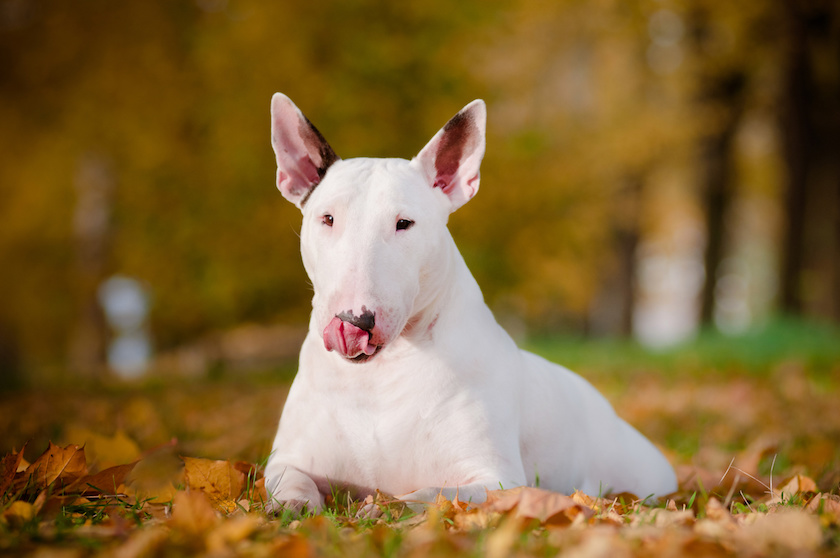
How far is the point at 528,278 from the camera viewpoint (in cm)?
1109

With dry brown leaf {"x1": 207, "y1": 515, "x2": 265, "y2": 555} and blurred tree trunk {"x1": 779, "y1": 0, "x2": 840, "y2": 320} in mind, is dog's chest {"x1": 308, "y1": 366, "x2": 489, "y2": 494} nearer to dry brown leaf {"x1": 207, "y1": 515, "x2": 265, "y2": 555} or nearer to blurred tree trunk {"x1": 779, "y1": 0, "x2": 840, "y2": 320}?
dry brown leaf {"x1": 207, "y1": 515, "x2": 265, "y2": 555}

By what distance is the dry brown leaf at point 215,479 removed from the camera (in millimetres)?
2393

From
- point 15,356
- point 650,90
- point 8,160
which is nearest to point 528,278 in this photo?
point 650,90

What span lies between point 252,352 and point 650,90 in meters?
9.24

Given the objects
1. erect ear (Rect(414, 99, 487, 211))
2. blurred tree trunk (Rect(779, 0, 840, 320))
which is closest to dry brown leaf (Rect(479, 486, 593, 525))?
erect ear (Rect(414, 99, 487, 211))

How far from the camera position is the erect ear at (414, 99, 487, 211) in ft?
8.54

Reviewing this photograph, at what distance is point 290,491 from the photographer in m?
2.34

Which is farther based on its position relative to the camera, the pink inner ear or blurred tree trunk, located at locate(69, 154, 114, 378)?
blurred tree trunk, located at locate(69, 154, 114, 378)

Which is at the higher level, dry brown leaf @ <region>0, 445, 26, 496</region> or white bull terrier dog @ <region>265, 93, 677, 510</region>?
white bull terrier dog @ <region>265, 93, 677, 510</region>

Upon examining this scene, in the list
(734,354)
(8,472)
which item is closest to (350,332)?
(8,472)

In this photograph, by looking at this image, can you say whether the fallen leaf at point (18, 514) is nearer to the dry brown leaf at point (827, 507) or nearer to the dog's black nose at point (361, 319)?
the dog's black nose at point (361, 319)

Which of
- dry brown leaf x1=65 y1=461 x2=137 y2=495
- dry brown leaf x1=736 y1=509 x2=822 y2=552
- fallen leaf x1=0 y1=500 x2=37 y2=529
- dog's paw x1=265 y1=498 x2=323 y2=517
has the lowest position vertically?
dog's paw x1=265 y1=498 x2=323 y2=517

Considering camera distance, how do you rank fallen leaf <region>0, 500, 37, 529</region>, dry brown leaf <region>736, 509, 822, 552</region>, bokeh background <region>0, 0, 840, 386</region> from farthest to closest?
bokeh background <region>0, 0, 840, 386</region> < fallen leaf <region>0, 500, 37, 529</region> < dry brown leaf <region>736, 509, 822, 552</region>

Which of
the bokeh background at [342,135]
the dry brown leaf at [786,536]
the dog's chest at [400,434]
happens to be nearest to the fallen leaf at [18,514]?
the dog's chest at [400,434]
